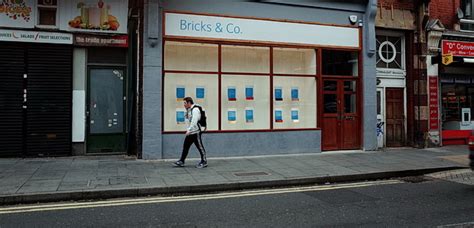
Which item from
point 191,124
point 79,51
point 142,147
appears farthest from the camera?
point 79,51

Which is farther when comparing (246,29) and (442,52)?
(442,52)

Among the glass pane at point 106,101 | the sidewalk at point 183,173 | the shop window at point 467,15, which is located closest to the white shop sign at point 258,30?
the glass pane at point 106,101

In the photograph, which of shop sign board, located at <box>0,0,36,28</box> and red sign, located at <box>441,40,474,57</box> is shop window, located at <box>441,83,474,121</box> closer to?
red sign, located at <box>441,40,474,57</box>

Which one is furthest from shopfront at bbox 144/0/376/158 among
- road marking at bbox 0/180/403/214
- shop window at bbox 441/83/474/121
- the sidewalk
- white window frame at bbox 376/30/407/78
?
shop window at bbox 441/83/474/121

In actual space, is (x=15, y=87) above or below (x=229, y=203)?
above

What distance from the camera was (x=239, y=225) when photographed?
214 inches

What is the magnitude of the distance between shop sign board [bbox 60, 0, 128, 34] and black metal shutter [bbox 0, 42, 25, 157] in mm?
1529

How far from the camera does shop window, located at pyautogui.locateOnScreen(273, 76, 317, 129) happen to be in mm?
12516

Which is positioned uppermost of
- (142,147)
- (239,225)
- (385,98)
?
(385,98)

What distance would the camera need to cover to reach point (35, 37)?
35.9 feet

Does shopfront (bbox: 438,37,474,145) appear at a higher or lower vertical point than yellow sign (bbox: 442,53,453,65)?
lower

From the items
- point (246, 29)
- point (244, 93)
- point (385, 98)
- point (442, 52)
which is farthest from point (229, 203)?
point (442, 52)

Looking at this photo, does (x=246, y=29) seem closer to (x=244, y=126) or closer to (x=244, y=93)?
(x=244, y=93)

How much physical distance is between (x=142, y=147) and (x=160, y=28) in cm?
336
